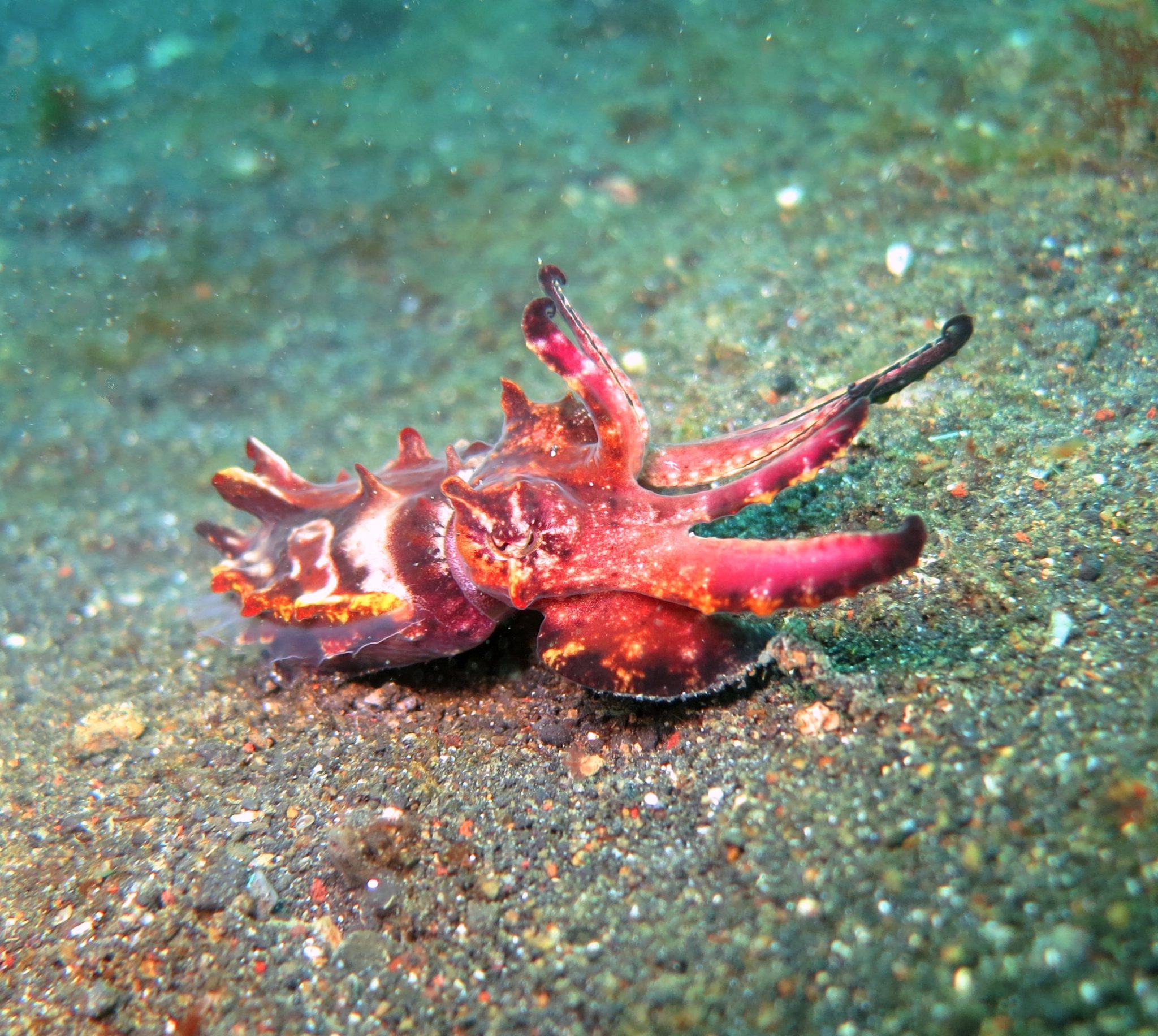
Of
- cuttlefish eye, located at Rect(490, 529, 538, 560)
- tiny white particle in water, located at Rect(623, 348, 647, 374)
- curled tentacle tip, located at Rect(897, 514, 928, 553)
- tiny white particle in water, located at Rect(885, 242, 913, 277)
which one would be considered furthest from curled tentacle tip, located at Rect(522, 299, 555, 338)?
tiny white particle in water, located at Rect(885, 242, 913, 277)

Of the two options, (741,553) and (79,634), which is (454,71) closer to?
(79,634)

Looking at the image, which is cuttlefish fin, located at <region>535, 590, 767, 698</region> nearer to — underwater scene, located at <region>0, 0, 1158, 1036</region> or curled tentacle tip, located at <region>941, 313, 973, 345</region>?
underwater scene, located at <region>0, 0, 1158, 1036</region>

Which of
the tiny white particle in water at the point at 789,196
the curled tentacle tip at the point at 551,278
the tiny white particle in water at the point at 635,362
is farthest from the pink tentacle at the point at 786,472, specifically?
the tiny white particle in water at the point at 789,196

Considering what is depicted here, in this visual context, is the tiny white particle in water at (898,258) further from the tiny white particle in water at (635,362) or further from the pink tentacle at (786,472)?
the pink tentacle at (786,472)

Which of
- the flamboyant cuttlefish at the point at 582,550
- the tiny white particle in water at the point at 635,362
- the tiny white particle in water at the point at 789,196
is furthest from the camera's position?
the tiny white particle in water at the point at 789,196

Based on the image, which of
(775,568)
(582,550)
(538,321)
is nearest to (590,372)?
(538,321)

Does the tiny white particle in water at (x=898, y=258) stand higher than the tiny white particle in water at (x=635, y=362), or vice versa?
the tiny white particle in water at (x=635, y=362)

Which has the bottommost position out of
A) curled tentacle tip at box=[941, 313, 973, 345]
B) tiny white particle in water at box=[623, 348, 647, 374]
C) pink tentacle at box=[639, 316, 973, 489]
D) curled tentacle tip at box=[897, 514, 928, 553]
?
tiny white particle in water at box=[623, 348, 647, 374]

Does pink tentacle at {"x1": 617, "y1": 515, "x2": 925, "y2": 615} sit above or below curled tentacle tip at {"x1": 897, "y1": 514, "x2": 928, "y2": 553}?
below
